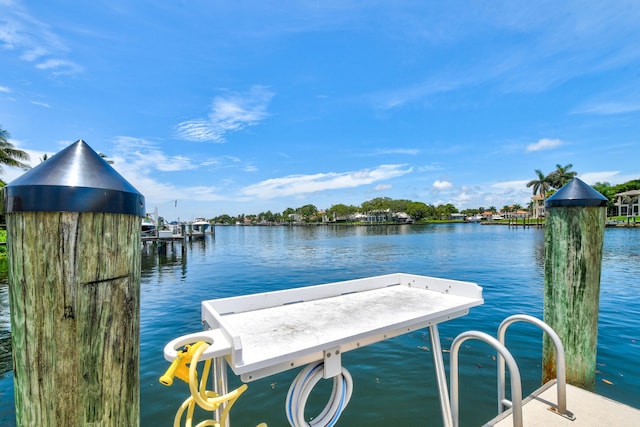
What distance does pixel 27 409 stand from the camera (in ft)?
4.19

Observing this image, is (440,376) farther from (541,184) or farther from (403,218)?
(403,218)

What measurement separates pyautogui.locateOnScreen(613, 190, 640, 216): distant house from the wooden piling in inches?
3707

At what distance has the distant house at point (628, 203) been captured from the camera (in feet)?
242

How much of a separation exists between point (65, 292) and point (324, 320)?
208cm

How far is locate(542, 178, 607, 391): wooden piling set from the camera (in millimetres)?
3525

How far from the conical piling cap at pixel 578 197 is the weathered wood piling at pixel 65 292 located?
4225mm

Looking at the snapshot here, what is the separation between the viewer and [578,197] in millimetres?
3504

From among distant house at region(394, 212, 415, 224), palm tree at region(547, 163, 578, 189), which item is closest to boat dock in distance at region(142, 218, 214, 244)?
palm tree at region(547, 163, 578, 189)

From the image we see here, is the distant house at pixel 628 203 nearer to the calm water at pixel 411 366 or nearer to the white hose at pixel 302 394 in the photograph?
the calm water at pixel 411 366

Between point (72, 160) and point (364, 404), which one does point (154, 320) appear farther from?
point (72, 160)

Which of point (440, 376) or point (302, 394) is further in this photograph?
point (440, 376)

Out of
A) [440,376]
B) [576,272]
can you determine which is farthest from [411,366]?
[576,272]

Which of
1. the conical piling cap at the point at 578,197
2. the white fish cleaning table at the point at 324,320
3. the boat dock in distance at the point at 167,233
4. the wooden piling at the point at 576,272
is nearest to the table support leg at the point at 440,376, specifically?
the white fish cleaning table at the point at 324,320

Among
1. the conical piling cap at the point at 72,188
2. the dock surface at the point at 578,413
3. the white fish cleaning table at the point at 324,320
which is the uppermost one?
the conical piling cap at the point at 72,188
